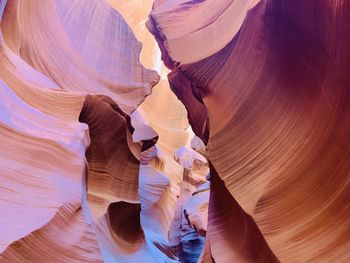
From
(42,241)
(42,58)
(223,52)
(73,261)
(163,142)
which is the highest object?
(223,52)

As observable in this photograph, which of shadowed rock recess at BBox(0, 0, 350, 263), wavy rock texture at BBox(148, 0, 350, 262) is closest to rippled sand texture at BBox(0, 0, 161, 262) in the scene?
shadowed rock recess at BBox(0, 0, 350, 263)

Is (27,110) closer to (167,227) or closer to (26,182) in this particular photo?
(26,182)

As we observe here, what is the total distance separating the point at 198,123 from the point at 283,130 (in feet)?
5.50

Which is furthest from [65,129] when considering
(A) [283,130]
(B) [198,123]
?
(B) [198,123]

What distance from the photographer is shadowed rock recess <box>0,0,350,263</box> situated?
5.16 feet

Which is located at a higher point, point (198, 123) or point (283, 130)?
point (283, 130)

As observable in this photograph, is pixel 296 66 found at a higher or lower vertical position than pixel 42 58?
higher

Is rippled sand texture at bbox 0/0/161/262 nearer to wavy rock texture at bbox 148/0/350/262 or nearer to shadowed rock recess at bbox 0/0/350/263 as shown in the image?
shadowed rock recess at bbox 0/0/350/263

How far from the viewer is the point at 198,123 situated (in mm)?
3572

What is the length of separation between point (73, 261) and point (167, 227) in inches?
103

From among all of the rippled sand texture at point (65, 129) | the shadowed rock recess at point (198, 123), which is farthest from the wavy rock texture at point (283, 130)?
the rippled sand texture at point (65, 129)

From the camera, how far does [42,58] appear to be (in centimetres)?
258

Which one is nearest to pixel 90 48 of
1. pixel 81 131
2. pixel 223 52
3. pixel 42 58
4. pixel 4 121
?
pixel 42 58

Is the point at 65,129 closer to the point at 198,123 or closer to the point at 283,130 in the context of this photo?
the point at 283,130
